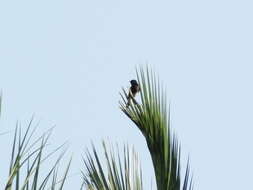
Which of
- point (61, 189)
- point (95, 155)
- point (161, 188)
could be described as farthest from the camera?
point (95, 155)

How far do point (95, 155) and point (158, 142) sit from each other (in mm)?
373

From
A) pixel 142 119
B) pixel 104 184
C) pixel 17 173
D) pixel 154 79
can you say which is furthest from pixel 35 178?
pixel 154 79

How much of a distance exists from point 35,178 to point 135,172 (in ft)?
2.82

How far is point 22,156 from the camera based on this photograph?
122 inches

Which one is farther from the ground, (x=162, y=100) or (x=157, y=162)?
(x=162, y=100)

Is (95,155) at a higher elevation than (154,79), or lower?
lower

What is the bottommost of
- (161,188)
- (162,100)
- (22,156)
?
(161,188)

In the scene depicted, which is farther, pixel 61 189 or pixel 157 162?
pixel 157 162

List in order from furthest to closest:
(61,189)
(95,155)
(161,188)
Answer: (95,155) → (161,188) → (61,189)

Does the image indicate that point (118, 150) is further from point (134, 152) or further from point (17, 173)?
point (17, 173)

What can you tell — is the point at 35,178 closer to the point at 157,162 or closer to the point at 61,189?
the point at 61,189

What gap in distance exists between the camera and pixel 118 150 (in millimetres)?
3908

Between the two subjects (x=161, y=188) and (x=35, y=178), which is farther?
(x=161, y=188)

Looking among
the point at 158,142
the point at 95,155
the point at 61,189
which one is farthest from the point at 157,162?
the point at 61,189
